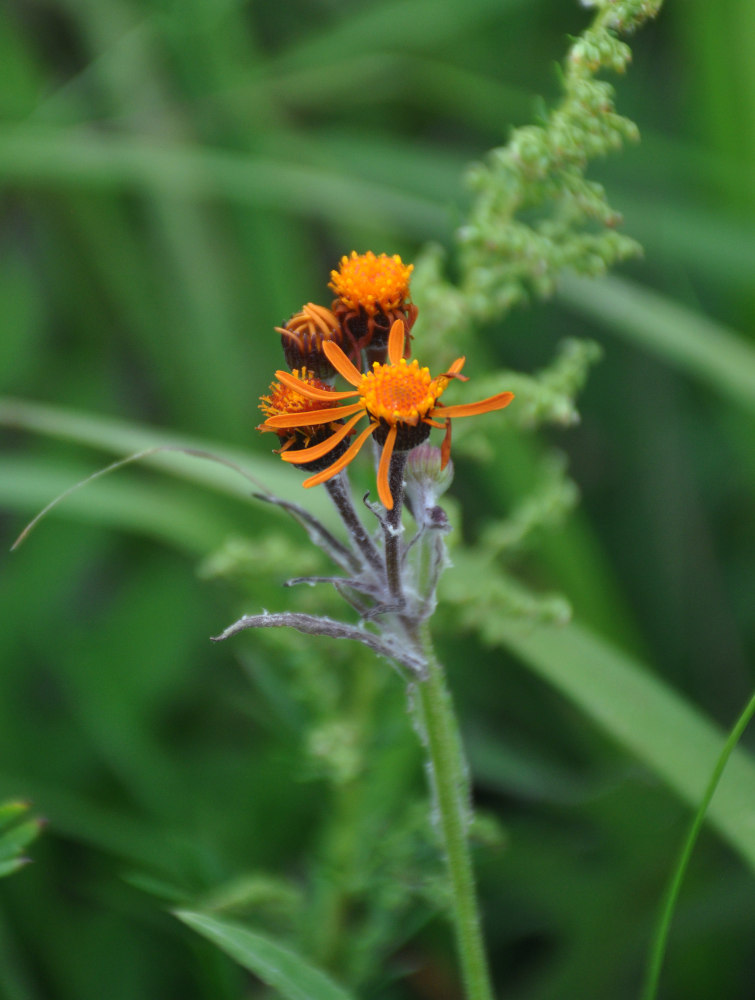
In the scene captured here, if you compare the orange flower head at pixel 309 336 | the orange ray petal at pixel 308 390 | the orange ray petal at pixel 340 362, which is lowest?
the orange ray petal at pixel 308 390

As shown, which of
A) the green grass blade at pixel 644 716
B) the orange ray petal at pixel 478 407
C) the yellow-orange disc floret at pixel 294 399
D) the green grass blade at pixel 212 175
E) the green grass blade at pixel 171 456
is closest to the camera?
the orange ray petal at pixel 478 407

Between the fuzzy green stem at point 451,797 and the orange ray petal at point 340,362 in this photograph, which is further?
the fuzzy green stem at point 451,797

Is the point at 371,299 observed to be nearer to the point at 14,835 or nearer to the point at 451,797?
the point at 451,797

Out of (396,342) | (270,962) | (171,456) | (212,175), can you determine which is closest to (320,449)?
(396,342)

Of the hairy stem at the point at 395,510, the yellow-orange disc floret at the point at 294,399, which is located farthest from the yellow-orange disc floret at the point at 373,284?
the hairy stem at the point at 395,510

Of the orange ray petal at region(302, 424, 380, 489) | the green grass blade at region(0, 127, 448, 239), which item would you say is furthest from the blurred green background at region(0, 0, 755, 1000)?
the orange ray petal at region(302, 424, 380, 489)

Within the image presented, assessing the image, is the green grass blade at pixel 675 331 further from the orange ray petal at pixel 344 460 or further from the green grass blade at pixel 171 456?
the orange ray petal at pixel 344 460

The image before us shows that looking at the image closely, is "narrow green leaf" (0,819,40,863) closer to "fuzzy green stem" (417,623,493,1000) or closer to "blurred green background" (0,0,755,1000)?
"blurred green background" (0,0,755,1000)

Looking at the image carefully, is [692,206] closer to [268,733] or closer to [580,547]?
[580,547]
